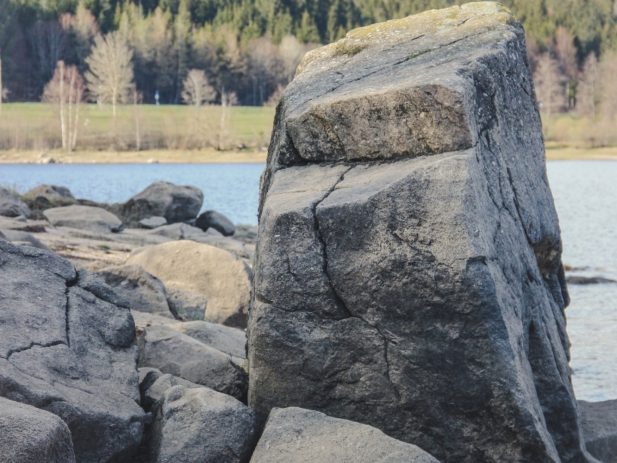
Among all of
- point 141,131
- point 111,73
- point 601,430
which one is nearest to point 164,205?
point 601,430

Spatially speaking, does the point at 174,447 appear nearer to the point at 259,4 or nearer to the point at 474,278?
the point at 474,278

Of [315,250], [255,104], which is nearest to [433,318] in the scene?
[315,250]

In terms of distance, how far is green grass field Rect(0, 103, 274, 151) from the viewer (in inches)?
3412

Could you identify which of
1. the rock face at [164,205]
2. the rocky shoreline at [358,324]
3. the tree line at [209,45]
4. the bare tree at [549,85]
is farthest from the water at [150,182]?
the bare tree at [549,85]

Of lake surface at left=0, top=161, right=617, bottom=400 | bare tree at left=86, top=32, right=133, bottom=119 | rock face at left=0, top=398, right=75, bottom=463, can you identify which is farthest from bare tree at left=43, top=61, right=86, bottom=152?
rock face at left=0, top=398, right=75, bottom=463

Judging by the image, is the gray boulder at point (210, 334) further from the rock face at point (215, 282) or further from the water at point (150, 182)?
the water at point (150, 182)

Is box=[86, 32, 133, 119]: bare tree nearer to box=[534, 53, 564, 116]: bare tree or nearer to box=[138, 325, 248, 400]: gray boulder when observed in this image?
box=[534, 53, 564, 116]: bare tree

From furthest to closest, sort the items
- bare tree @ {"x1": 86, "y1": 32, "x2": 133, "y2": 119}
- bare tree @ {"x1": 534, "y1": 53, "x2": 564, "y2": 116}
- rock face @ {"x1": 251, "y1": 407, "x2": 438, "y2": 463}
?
bare tree @ {"x1": 534, "y1": 53, "x2": 564, "y2": 116} → bare tree @ {"x1": 86, "y1": 32, "x2": 133, "y2": 119} → rock face @ {"x1": 251, "y1": 407, "x2": 438, "y2": 463}

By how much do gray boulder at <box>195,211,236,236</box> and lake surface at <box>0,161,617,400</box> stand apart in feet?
24.2

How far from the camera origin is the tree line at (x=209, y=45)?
391 feet

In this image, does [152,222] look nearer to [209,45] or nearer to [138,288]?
[138,288]

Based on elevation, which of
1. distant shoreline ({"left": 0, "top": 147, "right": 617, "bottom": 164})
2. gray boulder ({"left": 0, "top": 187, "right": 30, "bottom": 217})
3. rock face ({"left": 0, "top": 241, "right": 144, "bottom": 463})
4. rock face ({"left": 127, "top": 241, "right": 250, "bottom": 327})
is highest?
rock face ({"left": 0, "top": 241, "right": 144, "bottom": 463})

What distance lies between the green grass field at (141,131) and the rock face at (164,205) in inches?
2389

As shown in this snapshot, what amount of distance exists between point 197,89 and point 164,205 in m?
87.5
